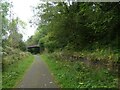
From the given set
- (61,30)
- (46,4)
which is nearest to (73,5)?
(61,30)

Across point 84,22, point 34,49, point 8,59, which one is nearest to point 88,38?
point 84,22

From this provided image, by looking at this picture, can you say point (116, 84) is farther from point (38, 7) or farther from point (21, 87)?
point (38, 7)

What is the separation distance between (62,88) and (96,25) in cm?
607

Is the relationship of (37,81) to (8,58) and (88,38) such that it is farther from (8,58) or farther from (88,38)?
(8,58)

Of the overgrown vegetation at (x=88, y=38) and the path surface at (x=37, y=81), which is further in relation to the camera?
the path surface at (x=37, y=81)

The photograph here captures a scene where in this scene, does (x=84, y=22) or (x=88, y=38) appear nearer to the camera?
(x=84, y=22)

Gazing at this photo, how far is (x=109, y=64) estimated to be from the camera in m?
13.4

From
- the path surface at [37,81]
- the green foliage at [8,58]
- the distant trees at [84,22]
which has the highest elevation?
the distant trees at [84,22]

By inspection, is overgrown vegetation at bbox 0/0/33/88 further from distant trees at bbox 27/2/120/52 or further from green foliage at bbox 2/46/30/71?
distant trees at bbox 27/2/120/52

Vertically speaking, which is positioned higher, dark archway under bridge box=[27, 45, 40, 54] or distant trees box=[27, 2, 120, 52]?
distant trees box=[27, 2, 120, 52]

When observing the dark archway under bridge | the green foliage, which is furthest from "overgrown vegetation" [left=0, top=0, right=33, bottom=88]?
the dark archway under bridge

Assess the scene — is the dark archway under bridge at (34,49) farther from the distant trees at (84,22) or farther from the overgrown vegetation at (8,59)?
the distant trees at (84,22)

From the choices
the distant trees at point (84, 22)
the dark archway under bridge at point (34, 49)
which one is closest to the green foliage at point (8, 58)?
the distant trees at point (84, 22)

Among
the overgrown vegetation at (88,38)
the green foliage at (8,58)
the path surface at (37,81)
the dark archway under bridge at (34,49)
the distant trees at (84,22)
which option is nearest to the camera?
the overgrown vegetation at (88,38)
